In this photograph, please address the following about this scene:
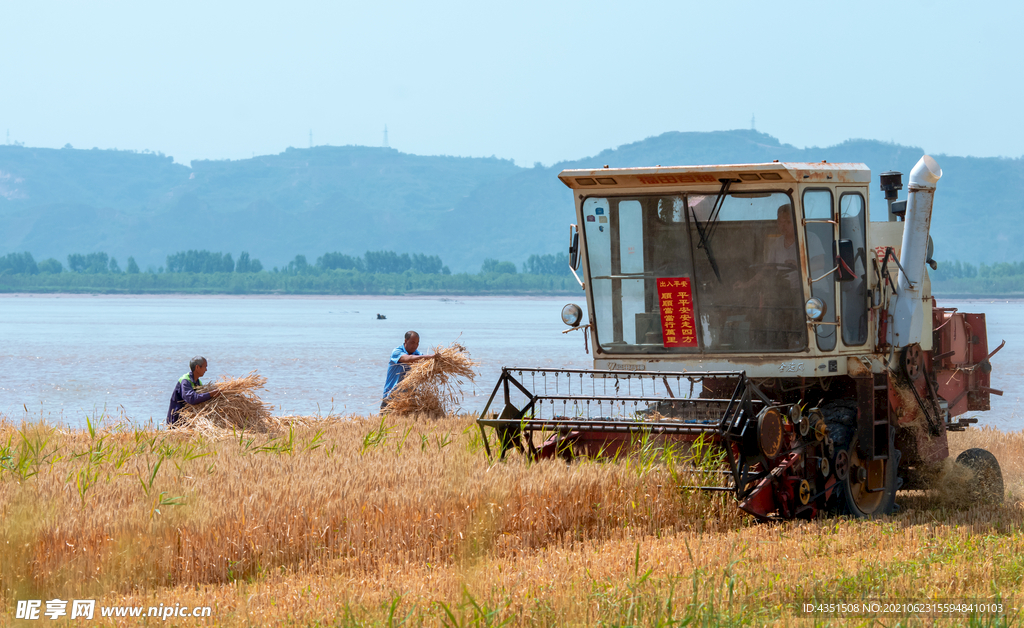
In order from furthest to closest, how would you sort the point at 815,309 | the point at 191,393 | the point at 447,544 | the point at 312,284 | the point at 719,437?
the point at 312,284, the point at 191,393, the point at 815,309, the point at 719,437, the point at 447,544

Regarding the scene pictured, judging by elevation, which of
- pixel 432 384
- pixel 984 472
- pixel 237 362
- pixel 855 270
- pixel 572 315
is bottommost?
pixel 237 362

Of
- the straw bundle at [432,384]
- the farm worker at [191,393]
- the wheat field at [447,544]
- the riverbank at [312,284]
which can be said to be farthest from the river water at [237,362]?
the riverbank at [312,284]

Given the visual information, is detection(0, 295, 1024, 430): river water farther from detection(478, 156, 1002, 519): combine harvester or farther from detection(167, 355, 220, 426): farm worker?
detection(478, 156, 1002, 519): combine harvester

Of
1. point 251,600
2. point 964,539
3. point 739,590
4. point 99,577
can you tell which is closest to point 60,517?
point 99,577

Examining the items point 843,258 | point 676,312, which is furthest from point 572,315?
point 843,258

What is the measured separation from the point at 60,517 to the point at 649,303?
4.77m

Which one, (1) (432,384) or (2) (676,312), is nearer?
(2) (676,312)

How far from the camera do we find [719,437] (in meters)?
7.67

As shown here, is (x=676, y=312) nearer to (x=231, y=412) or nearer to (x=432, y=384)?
(x=231, y=412)

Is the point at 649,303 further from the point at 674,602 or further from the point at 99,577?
the point at 99,577

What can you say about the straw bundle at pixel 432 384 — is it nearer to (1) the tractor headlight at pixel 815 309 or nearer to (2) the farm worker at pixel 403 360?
(2) the farm worker at pixel 403 360

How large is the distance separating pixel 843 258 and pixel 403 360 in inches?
272

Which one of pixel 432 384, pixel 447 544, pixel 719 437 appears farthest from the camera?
pixel 432 384

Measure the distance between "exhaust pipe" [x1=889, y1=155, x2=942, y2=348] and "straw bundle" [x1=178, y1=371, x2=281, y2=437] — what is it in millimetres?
6277
